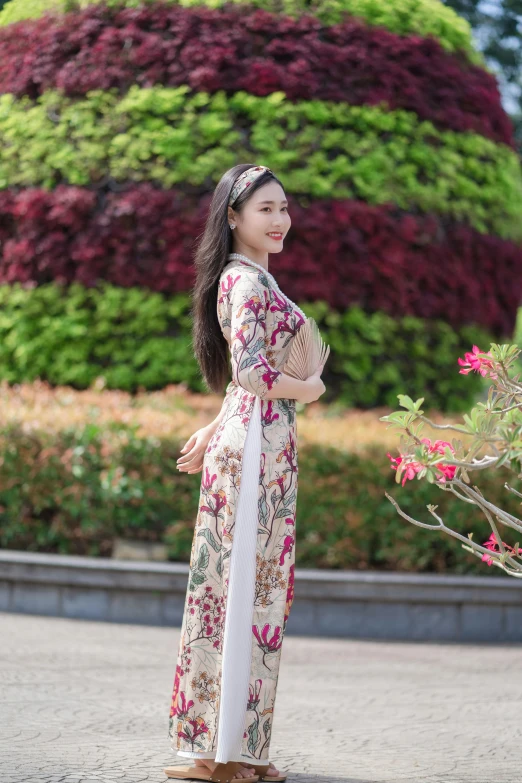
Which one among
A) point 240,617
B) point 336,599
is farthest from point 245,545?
point 336,599

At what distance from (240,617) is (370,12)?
7116 millimetres

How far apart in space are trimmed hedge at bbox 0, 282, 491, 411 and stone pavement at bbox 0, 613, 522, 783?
9.46 feet

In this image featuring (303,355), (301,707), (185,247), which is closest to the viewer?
(303,355)

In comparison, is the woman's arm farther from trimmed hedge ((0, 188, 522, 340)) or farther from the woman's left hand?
trimmed hedge ((0, 188, 522, 340))

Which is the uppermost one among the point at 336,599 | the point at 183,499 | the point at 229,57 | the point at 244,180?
the point at 229,57

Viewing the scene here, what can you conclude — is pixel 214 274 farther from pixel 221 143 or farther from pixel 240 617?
pixel 221 143

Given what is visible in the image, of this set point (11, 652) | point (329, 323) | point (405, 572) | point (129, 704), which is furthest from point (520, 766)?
point (329, 323)

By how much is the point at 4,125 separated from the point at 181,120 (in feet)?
5.03

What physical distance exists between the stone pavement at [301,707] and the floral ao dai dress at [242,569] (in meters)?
0.26

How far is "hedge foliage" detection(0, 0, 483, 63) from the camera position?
30.0ft

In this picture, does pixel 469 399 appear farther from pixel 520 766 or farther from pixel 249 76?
pixel 520 766

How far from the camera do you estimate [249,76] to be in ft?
29.0

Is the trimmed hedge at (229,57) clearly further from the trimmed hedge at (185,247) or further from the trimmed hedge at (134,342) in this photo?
the trimmed hedge at (134,342)

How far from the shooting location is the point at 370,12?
9.38 m
